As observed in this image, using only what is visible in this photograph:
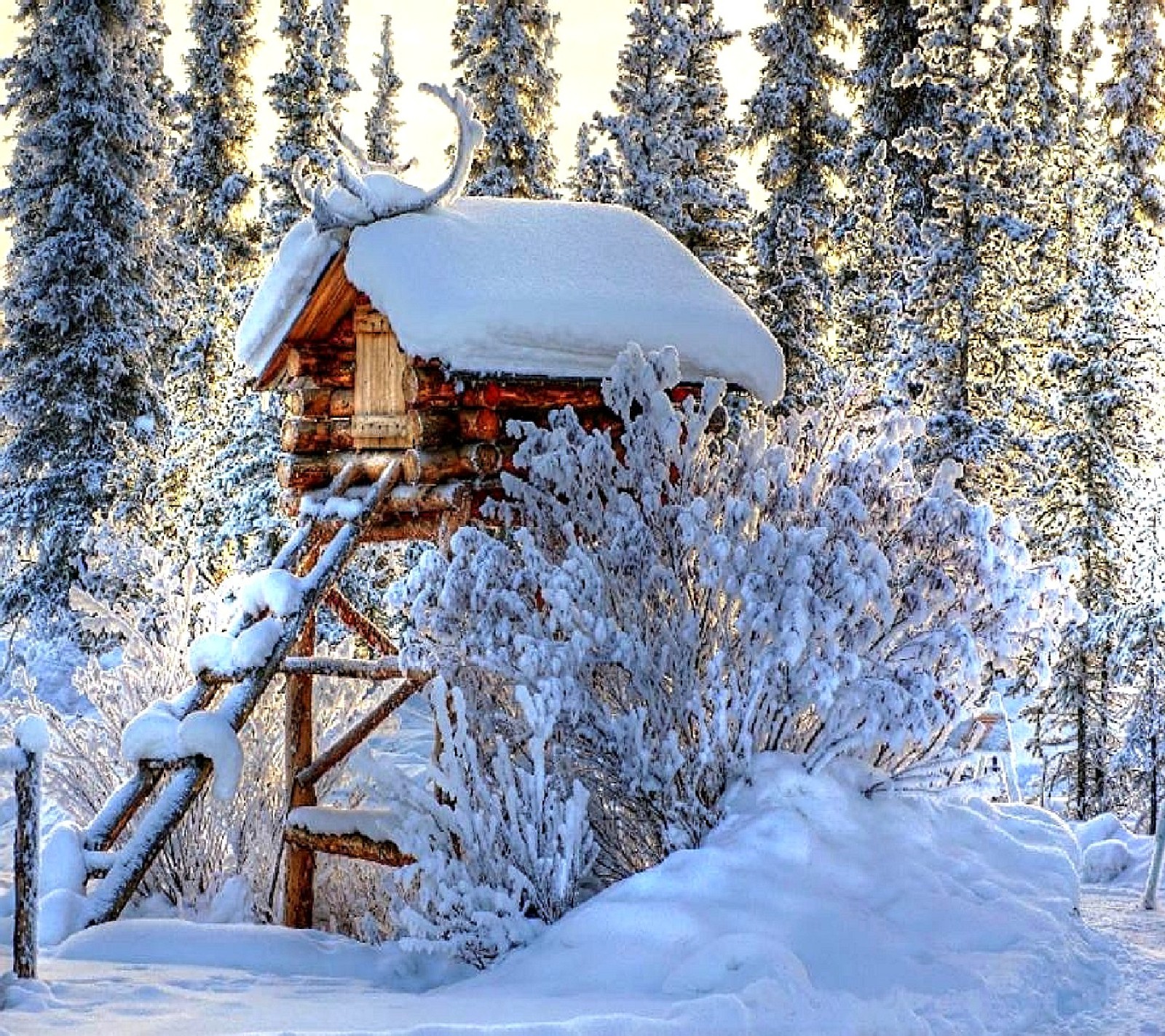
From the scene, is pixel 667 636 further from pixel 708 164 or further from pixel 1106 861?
pixel 708 164

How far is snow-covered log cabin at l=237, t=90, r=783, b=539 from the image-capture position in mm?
8078

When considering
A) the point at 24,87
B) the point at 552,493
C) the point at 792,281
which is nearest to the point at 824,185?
the point at 792,281

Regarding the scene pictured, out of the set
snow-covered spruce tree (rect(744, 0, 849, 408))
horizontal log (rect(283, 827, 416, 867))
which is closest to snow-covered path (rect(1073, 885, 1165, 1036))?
horizontal log (rect(283, 827, 416, 867))

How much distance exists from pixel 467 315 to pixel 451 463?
1.10 metres

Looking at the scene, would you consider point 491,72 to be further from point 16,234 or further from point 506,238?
point 506,238

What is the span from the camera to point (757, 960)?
17.6 feet

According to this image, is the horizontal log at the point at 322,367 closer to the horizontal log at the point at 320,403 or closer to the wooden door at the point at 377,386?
the horizontal log at the point at 320,403

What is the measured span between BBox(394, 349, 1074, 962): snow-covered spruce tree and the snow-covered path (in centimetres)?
142

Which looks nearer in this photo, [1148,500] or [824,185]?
[1148,500]

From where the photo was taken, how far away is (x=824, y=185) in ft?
77.2

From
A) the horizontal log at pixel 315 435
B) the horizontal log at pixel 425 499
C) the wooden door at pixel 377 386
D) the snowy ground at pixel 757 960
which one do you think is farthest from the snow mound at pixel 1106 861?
the horizontal log at pixel 315 435

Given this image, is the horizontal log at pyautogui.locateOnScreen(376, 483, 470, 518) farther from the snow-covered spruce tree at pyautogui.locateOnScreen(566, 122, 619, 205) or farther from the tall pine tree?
the snow-covered spruce tree at pyautogui.locateOnScreen(566, 122, 619, 205)

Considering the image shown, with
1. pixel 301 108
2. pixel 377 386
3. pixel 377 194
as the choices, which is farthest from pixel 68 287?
pixel 377 194

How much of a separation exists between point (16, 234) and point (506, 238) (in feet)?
54.1
